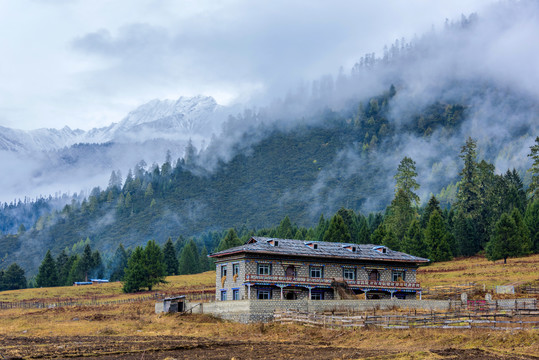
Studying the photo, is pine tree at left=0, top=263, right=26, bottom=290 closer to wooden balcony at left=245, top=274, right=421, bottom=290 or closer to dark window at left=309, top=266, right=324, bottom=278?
wooden balcony at left=245, top=274, right=421, bottom=290

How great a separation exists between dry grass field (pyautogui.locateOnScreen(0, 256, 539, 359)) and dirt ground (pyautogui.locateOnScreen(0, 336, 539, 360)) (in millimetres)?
54

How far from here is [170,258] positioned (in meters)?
147

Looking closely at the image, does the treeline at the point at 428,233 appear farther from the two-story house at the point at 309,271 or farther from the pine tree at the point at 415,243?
the two-story house at the point at 309,271

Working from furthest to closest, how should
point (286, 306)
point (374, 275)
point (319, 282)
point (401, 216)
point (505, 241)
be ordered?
point (401, 216) < point (505, 241) < point (374, 275) < point (319, 282) < point (286, 306)

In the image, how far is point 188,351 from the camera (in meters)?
39.2

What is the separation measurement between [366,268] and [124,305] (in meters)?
34.5

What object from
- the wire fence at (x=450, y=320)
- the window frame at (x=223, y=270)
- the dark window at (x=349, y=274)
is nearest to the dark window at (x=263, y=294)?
the window frame at (x=223, y=270)

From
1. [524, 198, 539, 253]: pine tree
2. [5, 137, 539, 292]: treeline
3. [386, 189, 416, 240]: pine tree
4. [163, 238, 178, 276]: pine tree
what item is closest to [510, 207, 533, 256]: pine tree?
[5, 137, 539, 292]: treeline

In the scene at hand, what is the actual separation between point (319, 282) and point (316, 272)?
1.52 m

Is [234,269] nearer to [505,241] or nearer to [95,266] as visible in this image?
[505,241]

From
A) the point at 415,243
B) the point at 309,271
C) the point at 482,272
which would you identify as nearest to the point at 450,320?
the point at 309,271

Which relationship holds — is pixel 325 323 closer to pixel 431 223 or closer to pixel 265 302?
pixel 265 302

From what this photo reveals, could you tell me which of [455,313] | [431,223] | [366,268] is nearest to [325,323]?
[455,313]

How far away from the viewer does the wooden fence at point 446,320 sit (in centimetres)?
3878
